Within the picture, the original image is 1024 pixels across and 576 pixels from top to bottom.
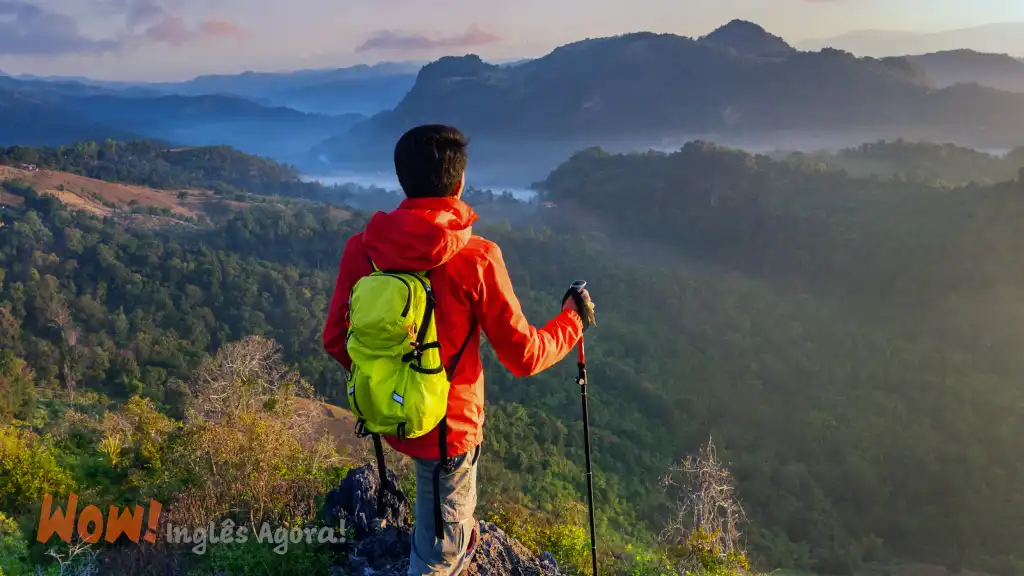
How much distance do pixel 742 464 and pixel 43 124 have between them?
122 metres

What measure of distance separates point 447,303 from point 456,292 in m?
0.05

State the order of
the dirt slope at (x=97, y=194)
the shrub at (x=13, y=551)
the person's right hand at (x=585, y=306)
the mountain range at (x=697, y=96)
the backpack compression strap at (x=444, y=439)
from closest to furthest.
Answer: the backpack compression strap at (x=444, y=439)
the person's right hand at (x=585, y=306)
the shrub at (x=13, y=551)
the dirt slope at (x=97, y=194)
the mountain range at (x=697, y=96)

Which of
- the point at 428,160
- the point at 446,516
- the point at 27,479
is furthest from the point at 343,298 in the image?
the point at 27,479

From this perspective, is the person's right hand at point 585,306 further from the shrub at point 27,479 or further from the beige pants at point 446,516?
the shrub at point 27,479

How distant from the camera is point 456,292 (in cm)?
239

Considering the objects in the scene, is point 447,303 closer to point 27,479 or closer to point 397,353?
point 397,353

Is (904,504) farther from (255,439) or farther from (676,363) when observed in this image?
(255,439)

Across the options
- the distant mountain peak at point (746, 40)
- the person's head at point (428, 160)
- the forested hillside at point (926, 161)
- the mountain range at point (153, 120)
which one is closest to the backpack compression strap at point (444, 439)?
the person's head at point (428, 160)

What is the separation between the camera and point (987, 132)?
413 feet

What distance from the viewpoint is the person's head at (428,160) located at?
237 cm

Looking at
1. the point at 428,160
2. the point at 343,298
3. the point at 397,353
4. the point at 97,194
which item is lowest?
the point at 97,194

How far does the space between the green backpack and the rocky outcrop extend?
1.41 meters

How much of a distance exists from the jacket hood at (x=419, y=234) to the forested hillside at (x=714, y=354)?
3.47 m

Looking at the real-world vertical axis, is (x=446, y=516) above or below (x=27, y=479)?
above
